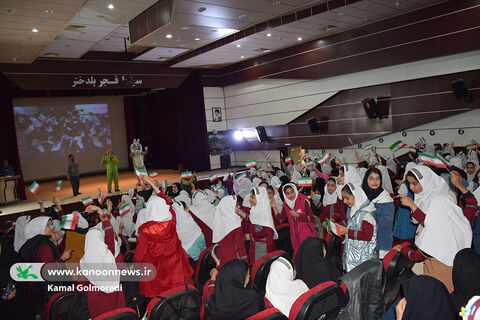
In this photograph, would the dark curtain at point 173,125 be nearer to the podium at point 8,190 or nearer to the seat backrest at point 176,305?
the podium at point 8,190

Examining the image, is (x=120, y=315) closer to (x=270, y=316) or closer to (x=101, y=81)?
(x=270, y=316)

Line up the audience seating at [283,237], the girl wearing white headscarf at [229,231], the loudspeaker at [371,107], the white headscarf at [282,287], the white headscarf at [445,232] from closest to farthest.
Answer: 1. the white headscarf at [282,287]
2. the white headscarf at [445,232]
3. the girl wearing white headscarf at [229,231]
4. the audience seating at [283,237]
5. the loudspeaker at [371,107]

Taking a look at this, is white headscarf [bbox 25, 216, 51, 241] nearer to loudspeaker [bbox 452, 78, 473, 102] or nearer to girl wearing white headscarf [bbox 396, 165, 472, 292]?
girl wearing white headscarf [bbox 396, 165, 472, 292]

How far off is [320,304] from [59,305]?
6.65 ft

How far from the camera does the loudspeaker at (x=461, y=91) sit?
7.86 meters

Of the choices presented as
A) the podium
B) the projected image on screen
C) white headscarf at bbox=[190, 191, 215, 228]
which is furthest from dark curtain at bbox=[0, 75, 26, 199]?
white headscarf at bbox=[190, 191, 215, 228]

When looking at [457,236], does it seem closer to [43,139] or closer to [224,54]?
[224,54]

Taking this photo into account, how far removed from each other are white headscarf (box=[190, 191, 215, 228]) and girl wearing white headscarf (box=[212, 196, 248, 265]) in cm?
67

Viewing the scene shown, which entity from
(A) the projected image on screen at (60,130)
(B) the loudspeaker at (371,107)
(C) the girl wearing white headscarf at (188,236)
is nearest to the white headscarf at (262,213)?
(C) the girl wearing white headscarf at (188,236)

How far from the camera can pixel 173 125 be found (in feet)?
52.1

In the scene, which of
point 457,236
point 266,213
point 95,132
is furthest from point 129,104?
point 457,236

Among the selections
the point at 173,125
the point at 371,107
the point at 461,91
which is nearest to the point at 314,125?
the point at 371,107

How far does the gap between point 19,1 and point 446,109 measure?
30.2 feet

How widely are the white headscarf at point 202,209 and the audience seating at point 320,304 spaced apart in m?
2.42
